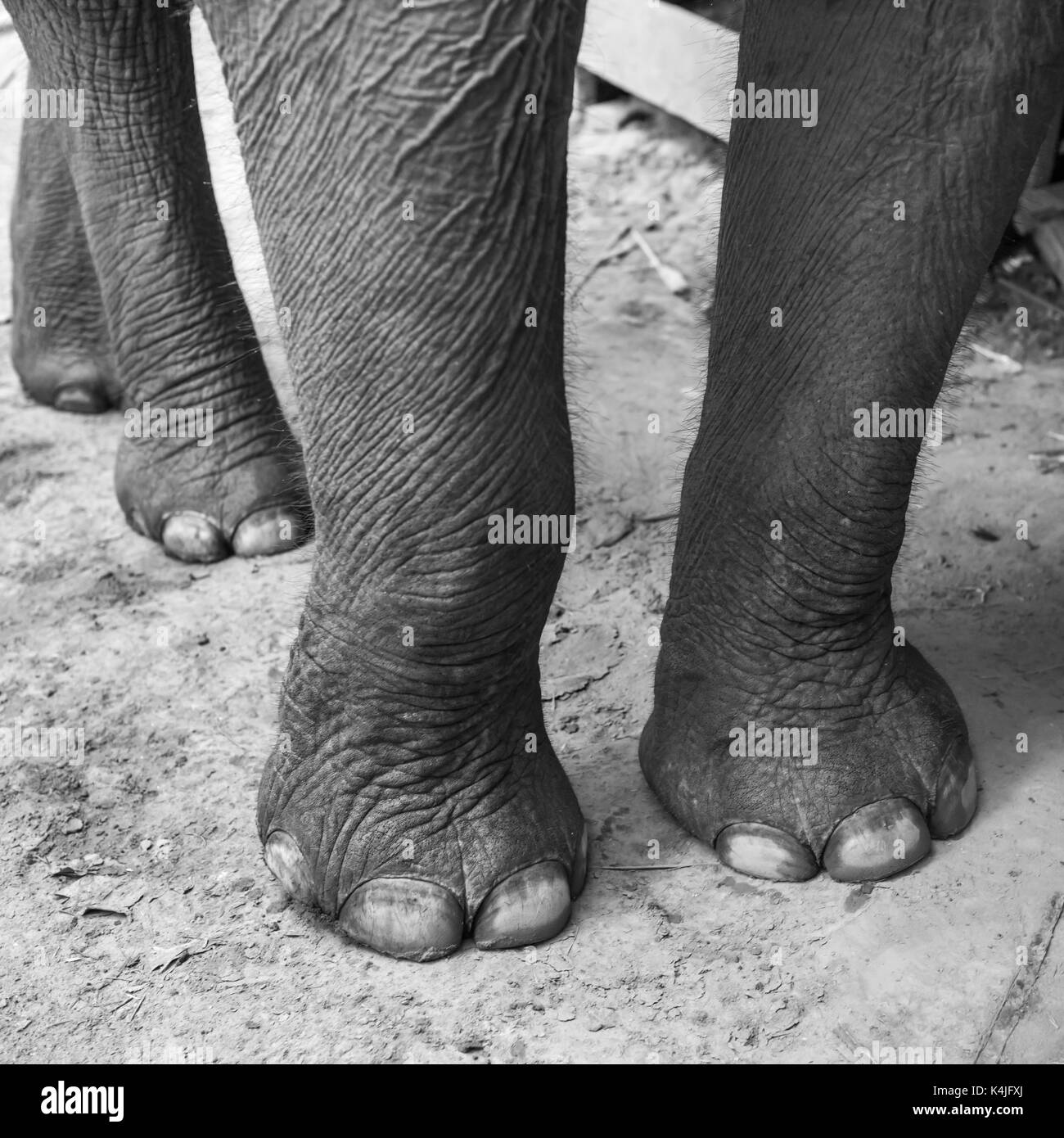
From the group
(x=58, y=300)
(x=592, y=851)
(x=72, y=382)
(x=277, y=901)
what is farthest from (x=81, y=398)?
(x=592, y=851)

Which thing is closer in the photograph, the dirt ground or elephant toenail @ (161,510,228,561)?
the dirt ground

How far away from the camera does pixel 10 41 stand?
5.05 m

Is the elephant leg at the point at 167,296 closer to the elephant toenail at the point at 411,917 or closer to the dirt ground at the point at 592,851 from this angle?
the dirt ground at the point at 592,851

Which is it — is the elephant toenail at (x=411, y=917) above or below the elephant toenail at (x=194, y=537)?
above

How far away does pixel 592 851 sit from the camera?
5.88 feet

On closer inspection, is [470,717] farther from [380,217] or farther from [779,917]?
[380,217]

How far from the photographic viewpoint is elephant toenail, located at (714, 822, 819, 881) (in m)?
1.72

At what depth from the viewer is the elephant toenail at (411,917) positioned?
1.59 metres
